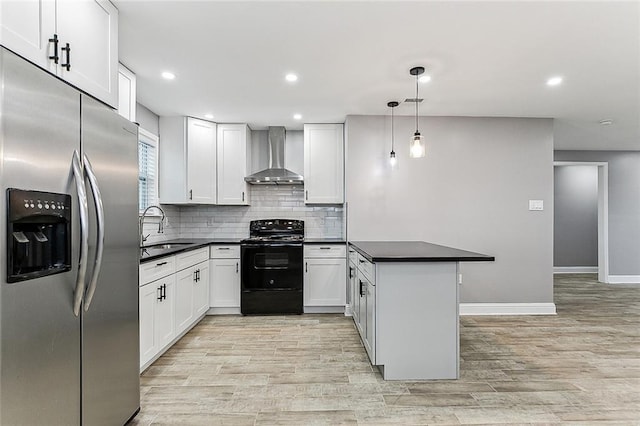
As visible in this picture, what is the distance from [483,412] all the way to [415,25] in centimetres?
248

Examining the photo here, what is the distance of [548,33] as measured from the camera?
7.97 feet

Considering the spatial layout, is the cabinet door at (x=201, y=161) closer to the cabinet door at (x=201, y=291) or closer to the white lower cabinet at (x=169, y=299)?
the white lower cabinet at (x=169, y=299)

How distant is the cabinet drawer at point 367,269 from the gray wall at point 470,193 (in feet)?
3.82

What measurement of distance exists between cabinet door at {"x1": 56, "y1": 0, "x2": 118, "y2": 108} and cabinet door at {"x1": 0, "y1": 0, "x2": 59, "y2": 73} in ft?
0.21

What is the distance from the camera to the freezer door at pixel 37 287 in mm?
1163

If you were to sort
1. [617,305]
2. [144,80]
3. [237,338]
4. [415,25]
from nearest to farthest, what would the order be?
[415,25], [144,80], [237,338], [617,305]

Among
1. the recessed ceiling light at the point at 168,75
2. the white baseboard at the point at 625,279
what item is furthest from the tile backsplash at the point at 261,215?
the white baseboard at the point at 625,279

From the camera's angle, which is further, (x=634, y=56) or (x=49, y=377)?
(x=634, y=56)

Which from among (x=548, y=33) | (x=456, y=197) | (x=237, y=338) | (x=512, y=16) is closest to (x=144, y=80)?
(x=237, y=338)

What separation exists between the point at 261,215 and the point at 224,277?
108 cm

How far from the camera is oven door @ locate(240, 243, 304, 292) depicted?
4.37m

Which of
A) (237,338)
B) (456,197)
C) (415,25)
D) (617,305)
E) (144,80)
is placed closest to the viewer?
(415,25)

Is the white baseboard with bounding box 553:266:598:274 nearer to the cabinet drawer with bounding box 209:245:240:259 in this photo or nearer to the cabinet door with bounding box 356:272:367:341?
the cabinet door with bounding box 356:272:367:341

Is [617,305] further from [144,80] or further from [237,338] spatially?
[144,80]
